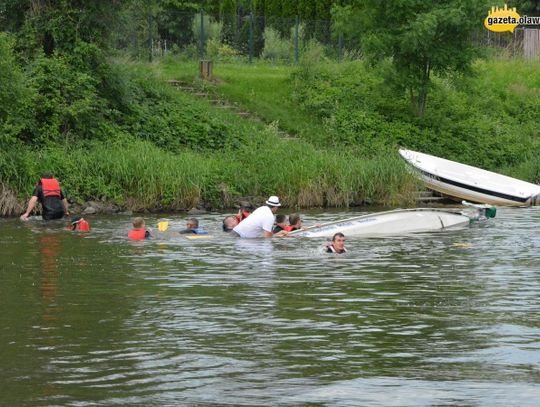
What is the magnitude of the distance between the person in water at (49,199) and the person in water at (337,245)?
8.26m

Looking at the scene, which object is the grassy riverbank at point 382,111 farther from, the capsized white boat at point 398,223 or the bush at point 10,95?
the bush at point 10,95

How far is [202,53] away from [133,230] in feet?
79.6

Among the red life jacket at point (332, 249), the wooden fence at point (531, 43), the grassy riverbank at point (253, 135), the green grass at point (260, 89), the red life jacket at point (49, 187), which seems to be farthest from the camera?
the wooden fence at point (531, 43)

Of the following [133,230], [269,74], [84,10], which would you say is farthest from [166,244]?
[269,74]

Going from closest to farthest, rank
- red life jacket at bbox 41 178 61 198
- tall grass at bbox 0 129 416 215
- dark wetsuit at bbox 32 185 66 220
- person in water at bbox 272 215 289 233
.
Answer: person in water at bbox 272 215 289 233, red life jacket at bbox 41 178 61 198, dark wetsuit at bbox 32 185 66 220, tall grass at bbox 0 129 416 215

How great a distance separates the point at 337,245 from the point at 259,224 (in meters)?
2.67

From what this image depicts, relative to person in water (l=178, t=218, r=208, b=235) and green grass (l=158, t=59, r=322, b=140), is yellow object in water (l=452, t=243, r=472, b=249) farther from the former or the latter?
green grass (l=158, t=59, r=322, b=140)

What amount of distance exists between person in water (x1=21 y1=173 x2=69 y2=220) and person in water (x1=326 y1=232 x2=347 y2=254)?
8263 millimetres

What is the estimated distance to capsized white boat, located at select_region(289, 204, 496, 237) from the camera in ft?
84.3

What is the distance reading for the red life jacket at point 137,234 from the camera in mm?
25234

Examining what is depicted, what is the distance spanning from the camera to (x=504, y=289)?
727 inches

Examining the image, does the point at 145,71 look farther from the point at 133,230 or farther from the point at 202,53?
the point at 133,230

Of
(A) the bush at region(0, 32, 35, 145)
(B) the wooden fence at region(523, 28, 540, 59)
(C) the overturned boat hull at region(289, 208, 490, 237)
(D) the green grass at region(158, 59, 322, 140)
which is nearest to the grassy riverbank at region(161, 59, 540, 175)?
(D) the green grass at region(158, 59, 322, 140)

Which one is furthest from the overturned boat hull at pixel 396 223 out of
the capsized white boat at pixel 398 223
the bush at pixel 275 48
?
the bush at pixel 275 48
